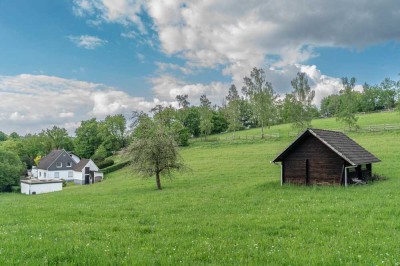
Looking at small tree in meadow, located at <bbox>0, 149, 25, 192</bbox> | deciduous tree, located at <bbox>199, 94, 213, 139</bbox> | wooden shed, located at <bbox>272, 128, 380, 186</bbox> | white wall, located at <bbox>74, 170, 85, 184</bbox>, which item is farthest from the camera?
deciduous tree, located at <bbox>199, 94, 213, 139</bbox>

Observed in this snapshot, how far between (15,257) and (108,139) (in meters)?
102

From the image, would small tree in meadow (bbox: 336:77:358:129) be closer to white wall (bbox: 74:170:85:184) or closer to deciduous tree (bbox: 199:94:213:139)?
deciduous tree (bbox: 199:94:213:139)

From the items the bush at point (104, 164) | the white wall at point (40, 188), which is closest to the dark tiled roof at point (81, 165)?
the bush at point (104, 164)

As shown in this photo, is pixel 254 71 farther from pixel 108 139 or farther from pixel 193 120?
pixel 108 139

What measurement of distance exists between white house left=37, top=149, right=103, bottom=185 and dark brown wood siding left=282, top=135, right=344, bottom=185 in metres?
59.2

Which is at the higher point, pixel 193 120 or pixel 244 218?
pixel 193 120

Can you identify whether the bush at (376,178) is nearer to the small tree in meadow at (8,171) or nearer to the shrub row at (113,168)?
the shrub row at (113,168)

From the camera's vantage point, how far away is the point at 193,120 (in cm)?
12188

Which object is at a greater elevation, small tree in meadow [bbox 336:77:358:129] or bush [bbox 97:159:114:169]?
small tree in meadow [bbox 336:77:358:129]

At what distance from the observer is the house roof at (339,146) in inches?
1074

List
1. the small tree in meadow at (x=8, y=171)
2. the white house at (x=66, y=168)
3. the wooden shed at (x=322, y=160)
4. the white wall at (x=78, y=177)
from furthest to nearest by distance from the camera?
the white wall at (x=78, y=177) < the white house at (x=66, y=168) < the small tree in meadow at (x=8, y=171) < the wooden shed at (x=322, y=160)

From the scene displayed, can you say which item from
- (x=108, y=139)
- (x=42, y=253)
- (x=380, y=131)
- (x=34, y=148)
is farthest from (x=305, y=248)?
(x=34, y=148)

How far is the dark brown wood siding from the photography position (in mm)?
27761

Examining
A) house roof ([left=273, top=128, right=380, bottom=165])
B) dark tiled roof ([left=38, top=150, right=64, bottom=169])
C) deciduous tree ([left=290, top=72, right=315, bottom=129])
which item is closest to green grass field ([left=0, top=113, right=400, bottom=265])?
house roof ([left=273, top=128, right=380, bottom=165])
